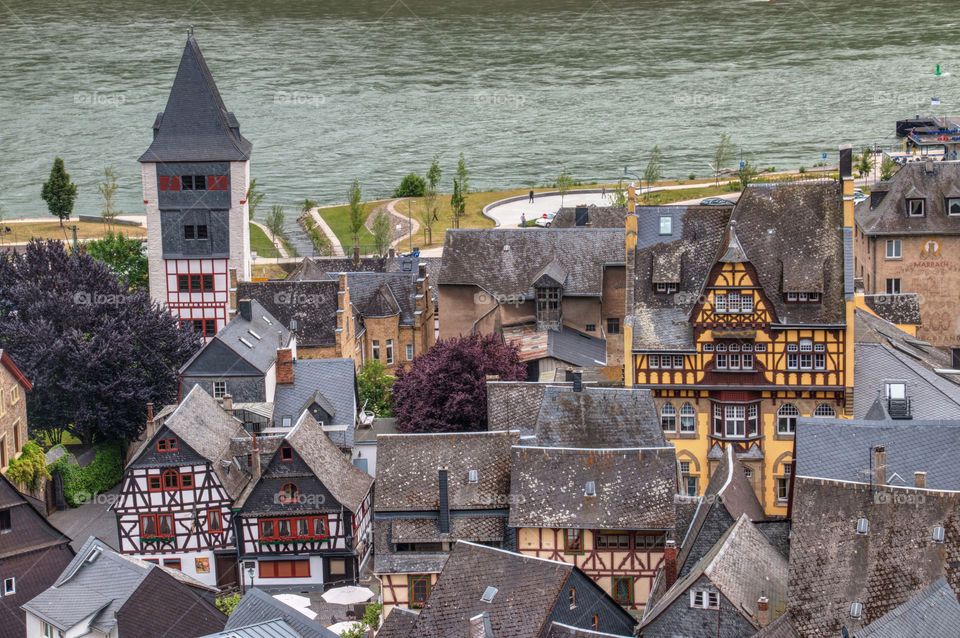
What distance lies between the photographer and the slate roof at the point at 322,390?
70.7 meters

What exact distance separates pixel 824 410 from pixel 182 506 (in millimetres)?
25825

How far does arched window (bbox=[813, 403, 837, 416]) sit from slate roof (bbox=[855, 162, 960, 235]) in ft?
85.5

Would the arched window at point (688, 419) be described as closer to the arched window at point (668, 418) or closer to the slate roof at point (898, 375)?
the arched window at point (668, 418)

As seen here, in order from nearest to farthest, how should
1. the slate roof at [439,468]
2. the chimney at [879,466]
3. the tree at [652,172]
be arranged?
1. the chimney at [879,466]
2. the slate roof at [439,468]
3. the tree at [652,172]

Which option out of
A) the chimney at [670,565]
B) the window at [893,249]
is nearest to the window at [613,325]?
the window at [893,249]

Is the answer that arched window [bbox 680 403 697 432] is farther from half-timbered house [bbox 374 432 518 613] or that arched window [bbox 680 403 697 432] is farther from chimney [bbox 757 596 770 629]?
chimney [bbox 757 596 770 629]

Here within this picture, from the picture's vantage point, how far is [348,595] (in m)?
57.8

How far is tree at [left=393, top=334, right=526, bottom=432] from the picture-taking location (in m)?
68.8

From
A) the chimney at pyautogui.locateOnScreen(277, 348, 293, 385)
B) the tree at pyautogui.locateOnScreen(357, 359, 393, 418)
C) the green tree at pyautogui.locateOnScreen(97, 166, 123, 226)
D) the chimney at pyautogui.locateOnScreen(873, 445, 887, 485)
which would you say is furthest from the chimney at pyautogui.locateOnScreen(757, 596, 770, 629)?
the green tree at pyautogui.locateOnScreen(97, 166, 123, 226)

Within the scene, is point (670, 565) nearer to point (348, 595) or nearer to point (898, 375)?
point (348, 595)

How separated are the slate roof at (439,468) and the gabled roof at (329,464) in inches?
226

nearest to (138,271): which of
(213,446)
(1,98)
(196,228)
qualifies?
(196,228)

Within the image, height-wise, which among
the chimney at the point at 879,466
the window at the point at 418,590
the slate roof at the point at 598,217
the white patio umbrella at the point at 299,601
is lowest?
the white patio umbrella at the point at 299,601

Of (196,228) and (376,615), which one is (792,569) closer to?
(376,615)
